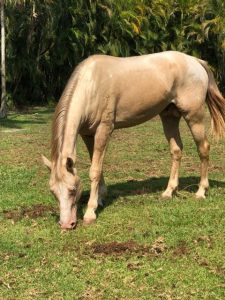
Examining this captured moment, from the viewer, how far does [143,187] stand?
797 centimetres

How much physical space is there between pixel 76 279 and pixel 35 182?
156 inches

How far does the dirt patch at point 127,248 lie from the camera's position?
17.1ft

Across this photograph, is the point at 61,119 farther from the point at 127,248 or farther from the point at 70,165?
the point at 127,248

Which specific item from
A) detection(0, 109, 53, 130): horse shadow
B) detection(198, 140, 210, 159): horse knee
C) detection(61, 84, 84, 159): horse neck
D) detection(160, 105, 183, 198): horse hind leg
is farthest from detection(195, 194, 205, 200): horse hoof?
detection(0, 109, 53, 130): horse shadow

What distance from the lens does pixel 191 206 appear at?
6812 millimetres

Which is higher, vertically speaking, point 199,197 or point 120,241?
point 120,241

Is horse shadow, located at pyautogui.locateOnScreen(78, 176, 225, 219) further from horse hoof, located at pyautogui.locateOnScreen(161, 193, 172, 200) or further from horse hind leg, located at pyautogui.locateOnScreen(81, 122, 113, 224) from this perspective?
horse hind leg, located at pyautogui.locateOnScreen(81, 122, 113, 224)

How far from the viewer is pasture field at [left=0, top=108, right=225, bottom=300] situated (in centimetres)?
444

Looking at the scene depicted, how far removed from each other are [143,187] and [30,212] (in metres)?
2.01

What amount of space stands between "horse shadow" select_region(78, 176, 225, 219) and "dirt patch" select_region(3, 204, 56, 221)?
1.54 feet

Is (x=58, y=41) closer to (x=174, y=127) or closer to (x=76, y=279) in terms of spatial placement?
(x=174, y=127)

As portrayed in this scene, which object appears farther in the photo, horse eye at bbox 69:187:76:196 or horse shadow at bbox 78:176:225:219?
horse shadow at bbox 78:176:225:219

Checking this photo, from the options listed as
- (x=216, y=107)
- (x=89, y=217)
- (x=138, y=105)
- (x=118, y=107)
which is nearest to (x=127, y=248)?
(x=89, y=217)

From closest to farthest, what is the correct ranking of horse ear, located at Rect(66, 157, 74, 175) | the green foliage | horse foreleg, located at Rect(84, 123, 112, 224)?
horse ear, located at Rect(66, 157, 74, 175) → horse foreleg, located at Rect(84, 123, 112, 224) → the green foliage
